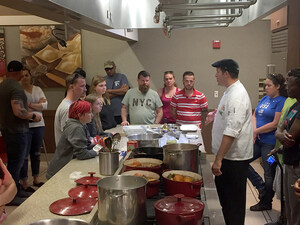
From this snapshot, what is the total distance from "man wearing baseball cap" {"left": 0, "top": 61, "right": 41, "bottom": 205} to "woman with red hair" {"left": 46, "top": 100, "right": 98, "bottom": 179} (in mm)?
1380

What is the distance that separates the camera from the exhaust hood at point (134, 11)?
201 centimetres

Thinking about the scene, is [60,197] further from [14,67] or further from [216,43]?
[216,43]

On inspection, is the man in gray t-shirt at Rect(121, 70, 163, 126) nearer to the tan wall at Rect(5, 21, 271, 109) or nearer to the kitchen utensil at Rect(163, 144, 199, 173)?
the tan wall at Rect(5, 21, 271, 109)

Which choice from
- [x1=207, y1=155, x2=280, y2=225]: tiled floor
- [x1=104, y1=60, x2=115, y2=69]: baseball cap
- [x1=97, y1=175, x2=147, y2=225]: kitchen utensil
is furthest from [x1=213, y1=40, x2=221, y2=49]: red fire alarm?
[x1=97, y1=175, x2=147, y2=225]: kitchen utensil

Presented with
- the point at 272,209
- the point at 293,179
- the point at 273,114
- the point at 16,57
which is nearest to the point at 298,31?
the point at 273,114

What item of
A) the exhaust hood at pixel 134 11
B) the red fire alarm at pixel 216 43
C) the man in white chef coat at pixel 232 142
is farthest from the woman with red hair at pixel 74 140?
the red fire alarm at pixel 216 43

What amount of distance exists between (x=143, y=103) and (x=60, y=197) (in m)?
2.64

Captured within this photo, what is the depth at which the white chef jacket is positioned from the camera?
278 centimetres

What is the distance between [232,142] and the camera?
9.29ft

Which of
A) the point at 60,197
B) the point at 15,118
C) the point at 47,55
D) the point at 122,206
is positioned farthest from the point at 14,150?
the point at 122,206

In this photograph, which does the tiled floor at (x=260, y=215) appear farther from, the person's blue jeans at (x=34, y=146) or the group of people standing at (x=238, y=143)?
the person's blue jeans at (x=34, y=146)

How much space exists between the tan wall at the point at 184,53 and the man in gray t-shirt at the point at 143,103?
5.57 ft

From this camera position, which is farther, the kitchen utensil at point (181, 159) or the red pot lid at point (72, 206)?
the kitchen utensil at point (181, 159)

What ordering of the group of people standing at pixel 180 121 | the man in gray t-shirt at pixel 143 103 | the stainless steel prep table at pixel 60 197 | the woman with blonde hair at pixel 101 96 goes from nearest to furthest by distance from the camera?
1. the stainless steel prep table at pixel 60 197
2. the group of people standing at pixel 180 121
3. the woman with blonde hair at pixel 101 96
4. the man in gray t-shirt at pixel 143 103
